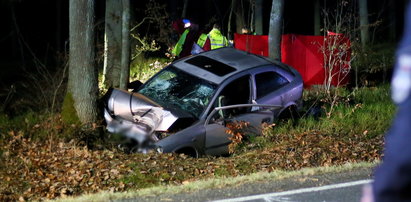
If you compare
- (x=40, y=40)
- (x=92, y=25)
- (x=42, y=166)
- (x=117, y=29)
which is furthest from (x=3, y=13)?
(x=42, y=166)

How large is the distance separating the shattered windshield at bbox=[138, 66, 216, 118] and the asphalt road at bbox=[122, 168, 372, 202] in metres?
2.77

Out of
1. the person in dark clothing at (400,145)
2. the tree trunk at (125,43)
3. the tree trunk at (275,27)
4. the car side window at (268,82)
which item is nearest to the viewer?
the person in dark clothing at (400,145)

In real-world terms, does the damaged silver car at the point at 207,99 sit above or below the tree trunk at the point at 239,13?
below

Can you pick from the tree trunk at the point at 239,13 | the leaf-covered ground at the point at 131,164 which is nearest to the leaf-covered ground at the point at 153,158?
the leaf-covered ground at the point at 131,164

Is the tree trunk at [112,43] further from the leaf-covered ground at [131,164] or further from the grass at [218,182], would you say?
the grass at [218,182]

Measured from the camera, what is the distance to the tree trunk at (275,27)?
13086 mm

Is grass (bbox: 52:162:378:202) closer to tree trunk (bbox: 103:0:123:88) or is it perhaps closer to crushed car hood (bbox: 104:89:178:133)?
crushed car hood (bbox: 104:89:178:133)

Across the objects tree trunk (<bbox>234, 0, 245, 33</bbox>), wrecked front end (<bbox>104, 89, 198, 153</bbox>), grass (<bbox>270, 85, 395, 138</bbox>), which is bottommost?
grass (<bbox>270, 85, 395, 138</bbox>)

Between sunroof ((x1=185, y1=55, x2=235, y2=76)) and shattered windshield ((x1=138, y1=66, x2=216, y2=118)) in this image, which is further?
sunroof ((x1=185, y1=55, x2=235, y2=76))

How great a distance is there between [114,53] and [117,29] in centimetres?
59

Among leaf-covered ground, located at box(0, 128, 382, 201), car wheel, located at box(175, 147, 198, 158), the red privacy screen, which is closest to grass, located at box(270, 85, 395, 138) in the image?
leaf-covered ground, located at box(0, 128, 382, 201)

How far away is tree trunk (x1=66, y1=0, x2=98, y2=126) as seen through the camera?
10.2 m

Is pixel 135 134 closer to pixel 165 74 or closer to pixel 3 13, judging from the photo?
pixel 165 74

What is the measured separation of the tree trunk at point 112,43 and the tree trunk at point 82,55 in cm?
438
